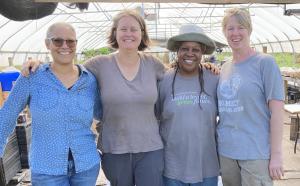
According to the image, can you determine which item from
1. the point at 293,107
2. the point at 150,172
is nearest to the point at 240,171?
the point at 150,172

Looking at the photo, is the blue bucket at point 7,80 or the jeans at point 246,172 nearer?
the jeans at point 246,172

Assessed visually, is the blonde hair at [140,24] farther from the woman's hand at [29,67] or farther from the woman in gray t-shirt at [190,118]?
the woman's hand at [29,67]

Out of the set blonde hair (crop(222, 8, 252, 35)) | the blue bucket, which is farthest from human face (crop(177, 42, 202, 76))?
the blue bucket

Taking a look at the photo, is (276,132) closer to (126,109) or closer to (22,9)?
(126,109)

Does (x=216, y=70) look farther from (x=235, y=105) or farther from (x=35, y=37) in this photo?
(x=35, y=37)

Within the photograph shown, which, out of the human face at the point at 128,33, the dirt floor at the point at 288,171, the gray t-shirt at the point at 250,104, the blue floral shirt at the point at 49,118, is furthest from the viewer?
the dirt floor at the point at 288,171

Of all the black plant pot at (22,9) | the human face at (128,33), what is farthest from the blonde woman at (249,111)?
the black plant pot at (22,9)

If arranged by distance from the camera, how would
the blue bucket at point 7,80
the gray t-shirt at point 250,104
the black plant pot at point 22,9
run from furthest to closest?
the blue bucket at point 7,80
the black plant pot at point 22,9
the gray t-shirt at point 250,104

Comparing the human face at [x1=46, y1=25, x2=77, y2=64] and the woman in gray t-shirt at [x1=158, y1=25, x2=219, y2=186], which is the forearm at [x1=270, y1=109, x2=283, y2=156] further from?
the human face at [x1=46, y1=25, x2=77, y2=64]

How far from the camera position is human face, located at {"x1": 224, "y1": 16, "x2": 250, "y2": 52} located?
1995mm

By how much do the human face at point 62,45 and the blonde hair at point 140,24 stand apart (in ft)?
1.05

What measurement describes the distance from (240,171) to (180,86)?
588mm

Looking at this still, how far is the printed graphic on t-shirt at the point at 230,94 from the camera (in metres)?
1.98

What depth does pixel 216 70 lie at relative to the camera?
2.24 m
